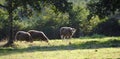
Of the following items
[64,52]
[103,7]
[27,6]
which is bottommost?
[103,7]

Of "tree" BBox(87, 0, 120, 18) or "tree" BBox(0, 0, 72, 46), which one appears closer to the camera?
"tree" BBox(0, 0, 72, 46)

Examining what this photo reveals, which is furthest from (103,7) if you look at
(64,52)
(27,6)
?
(64,52)

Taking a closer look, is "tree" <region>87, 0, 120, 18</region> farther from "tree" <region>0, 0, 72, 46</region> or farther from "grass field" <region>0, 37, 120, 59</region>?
"grass field" <region>0, 37, 120, 59</region>

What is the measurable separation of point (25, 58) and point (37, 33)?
16.2m

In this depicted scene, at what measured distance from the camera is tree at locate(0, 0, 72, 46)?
3188 centimetres

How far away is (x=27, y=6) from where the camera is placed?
110 feet

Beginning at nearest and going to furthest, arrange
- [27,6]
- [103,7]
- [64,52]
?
[64,52]
[27,6]
[103,7]

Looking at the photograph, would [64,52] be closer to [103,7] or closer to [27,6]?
[27,6]

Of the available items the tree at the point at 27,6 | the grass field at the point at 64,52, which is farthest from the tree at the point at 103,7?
the grass field at the point at 64,52

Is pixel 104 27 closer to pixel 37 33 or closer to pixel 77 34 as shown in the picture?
pixel 77 34

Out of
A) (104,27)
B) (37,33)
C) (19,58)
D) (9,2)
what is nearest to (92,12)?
(37,33)

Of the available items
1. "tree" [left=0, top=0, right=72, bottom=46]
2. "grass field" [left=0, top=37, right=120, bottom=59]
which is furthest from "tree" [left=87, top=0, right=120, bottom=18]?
"grass field" [left=0, top=37, right=120, bottom=59]

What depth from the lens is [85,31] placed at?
65.2 meters

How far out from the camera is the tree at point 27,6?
31.9 metres
